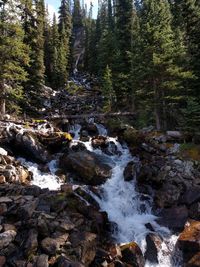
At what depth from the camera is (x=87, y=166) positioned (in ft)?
83.3

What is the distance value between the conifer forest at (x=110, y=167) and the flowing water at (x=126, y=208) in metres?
0.07

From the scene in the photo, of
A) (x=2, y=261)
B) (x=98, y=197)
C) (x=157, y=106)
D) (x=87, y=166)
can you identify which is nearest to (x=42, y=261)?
(x=2, y=261)

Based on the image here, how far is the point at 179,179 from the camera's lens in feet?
77.9

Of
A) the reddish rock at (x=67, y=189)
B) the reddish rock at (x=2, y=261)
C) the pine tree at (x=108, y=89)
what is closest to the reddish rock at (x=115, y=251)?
the reddish rock at (x=67, y=189)

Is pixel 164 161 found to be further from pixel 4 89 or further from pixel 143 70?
pixel 4 89

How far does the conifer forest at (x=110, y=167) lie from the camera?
1667cm

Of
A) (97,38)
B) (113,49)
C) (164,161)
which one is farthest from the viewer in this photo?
(97,38)

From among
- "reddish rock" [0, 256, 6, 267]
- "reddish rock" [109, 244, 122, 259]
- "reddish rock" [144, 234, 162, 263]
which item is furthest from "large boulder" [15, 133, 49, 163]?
"reddish rock" [0, 256, 6, 267]

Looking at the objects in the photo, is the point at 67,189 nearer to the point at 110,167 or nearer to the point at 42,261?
the point at 110,167

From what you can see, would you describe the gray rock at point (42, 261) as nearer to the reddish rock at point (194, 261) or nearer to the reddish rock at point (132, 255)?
the reddish rock at point (132, 255)

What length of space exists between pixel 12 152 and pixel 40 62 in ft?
63.3

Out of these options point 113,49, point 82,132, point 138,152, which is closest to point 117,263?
point 138,152

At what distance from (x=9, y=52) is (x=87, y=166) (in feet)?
45.4

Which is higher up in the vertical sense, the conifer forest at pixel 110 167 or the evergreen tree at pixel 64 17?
the evergreen tree at pixel 64 17
